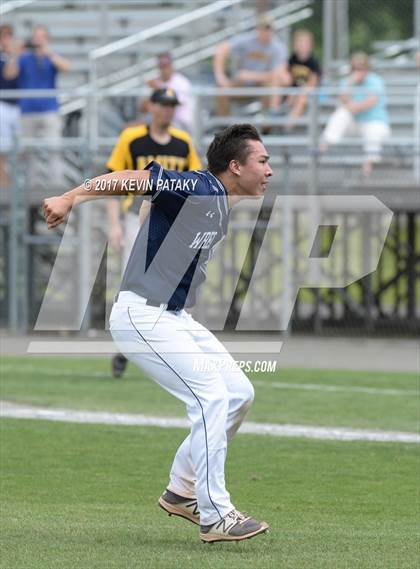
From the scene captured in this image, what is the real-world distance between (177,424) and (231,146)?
A: 427 centimetres

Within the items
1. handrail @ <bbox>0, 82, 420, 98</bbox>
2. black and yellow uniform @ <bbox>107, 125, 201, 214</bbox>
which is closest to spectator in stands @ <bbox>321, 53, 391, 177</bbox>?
handrail @ <bbox>0, 82, 420, 98</bbox>

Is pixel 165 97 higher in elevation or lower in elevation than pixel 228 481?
higher

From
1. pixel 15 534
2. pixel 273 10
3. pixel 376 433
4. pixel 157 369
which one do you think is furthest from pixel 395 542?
pixel 273 10

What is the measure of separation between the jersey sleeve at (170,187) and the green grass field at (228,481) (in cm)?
162

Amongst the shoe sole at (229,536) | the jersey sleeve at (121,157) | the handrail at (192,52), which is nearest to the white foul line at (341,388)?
the jersey sleeve at (121,157)

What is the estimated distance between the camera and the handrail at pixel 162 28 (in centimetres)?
1888

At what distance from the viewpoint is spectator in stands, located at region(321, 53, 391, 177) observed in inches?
691

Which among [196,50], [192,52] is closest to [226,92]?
[196,50]

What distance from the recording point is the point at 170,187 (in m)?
6.17

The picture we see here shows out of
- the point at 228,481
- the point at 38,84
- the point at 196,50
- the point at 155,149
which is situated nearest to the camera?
the point at 228,481

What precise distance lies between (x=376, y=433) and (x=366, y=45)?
24.0 metres

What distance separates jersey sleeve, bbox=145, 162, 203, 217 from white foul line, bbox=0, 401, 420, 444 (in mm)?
3947

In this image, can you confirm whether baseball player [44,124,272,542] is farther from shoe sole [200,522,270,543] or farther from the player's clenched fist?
the player's clenched fist

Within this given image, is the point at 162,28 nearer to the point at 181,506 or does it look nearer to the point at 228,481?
the point at 228,481
